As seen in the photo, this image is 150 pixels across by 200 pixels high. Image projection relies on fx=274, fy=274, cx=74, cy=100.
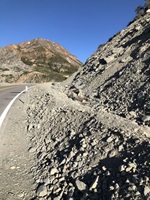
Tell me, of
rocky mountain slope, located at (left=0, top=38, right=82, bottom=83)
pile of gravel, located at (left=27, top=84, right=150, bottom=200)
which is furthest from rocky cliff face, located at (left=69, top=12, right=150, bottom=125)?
rocky mountain slope, located at (left=0, top=38, right=82, bottom=83)

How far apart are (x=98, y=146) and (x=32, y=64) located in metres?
99.7

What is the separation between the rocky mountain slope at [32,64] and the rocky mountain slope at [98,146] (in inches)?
2786

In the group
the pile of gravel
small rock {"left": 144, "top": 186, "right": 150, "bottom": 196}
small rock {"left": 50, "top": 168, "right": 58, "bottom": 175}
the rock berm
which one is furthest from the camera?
small rock {"left": 50, "top": 168, "right": 58, "bottom": 175}

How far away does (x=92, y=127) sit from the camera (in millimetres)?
8492

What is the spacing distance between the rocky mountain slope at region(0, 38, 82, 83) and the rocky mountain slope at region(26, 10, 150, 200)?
70.8 m

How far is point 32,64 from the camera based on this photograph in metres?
104

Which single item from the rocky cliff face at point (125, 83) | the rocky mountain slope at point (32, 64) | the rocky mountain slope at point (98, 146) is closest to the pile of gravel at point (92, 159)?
the rocky mountain slope at point (98, 146)

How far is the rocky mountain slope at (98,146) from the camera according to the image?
5.39 m

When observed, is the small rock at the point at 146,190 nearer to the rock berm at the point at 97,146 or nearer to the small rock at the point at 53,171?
the rock berm at the point at 97,146

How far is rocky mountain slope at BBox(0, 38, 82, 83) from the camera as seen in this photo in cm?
8456

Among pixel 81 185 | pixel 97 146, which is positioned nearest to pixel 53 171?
pixel 81 185

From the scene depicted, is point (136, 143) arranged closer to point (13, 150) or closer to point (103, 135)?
point (103, 135)

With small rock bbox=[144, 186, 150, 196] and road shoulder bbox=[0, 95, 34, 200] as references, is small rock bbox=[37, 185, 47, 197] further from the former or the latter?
small rock bbox=[144, 186, 150, 196]

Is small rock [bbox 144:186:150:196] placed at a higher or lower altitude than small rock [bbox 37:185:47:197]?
lower
